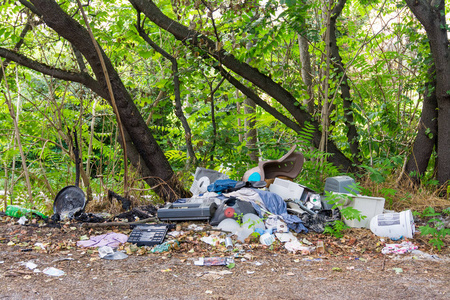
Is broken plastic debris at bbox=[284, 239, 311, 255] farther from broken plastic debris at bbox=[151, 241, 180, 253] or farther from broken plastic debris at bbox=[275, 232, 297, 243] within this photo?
broken plastic debris at bbox=[151, 241, 180, 253]

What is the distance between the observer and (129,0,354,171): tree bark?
596 cm

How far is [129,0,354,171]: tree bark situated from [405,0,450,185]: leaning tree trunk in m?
1.41

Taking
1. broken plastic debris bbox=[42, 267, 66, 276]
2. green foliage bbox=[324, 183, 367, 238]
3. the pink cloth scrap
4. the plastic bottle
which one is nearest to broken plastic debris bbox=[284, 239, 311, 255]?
green foliage bbox=[324, 183, 367, 238]

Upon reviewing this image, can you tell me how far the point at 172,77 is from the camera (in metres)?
6.47

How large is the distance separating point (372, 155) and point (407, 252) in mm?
3726

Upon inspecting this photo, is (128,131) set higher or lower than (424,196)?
higher

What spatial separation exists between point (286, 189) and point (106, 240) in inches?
88.9

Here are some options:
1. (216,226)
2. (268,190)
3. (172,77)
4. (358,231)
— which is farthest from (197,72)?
(358,231)

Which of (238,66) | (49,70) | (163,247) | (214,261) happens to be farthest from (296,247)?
(49,70)

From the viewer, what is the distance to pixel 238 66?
635cm

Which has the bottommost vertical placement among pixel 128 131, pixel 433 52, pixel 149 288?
pixel 149 288

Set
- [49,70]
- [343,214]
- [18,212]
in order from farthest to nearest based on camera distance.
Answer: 1. [49,70]
2. [18,212]
3. [343,214]

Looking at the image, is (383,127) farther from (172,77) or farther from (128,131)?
(128,131)

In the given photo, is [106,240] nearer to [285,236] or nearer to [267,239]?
[267,239]
